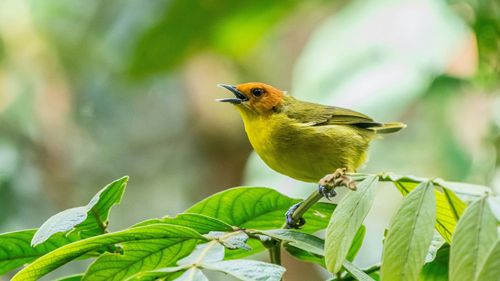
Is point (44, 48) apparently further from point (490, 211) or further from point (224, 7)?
point (490, 211)

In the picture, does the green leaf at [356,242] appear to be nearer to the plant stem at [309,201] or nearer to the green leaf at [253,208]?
the green leaf at [253,208]

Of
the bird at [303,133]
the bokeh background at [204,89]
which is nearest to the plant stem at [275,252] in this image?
the bird at [303,133]


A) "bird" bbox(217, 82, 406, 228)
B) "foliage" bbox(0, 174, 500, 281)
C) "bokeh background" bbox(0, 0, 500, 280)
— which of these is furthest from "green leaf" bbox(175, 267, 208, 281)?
"bokeh background" bbox(0, 0, 500, 280)

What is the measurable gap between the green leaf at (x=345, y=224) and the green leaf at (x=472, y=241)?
0.18 m

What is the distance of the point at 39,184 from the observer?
18.9 ft

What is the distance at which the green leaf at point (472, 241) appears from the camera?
3.62 ft

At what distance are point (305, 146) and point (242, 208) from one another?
1169 mm

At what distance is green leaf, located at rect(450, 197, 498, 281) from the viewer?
110 cm

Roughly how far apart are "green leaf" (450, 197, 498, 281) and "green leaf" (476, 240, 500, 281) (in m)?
0.03

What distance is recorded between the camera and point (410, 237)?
1195 millimetres

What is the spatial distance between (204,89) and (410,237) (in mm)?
5343

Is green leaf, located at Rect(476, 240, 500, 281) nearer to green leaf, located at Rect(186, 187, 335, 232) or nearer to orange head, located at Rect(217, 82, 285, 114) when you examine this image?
green leaf, located at Rect(186, 187, 335, 232)

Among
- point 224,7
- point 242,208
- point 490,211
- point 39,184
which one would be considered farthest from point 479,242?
point 39,184

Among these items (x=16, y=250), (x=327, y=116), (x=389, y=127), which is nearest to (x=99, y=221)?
(x=16, y=250)
